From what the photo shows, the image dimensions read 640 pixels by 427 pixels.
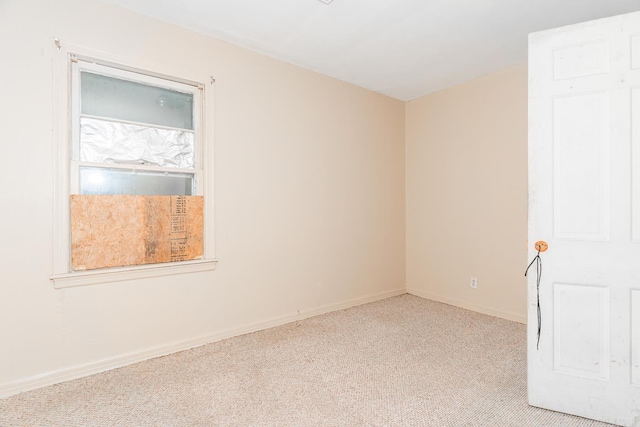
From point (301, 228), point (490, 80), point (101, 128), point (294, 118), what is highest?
point (490, 80)

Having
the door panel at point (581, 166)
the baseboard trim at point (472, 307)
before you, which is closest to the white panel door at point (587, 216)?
the door panel at point (581, 166)

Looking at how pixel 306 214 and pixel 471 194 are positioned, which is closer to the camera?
pixel 306 214

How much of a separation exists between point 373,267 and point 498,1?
2.85 meters

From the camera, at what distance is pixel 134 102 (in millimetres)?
2602

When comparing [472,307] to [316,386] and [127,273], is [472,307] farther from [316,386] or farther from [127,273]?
[127,273]

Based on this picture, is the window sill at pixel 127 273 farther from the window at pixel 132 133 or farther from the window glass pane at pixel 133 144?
the window glass pane at pixel 133 144

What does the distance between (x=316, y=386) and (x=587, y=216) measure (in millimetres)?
1834

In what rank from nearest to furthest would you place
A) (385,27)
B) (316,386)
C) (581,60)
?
1. (581,60)
2. (316,386)
3. (385,27)

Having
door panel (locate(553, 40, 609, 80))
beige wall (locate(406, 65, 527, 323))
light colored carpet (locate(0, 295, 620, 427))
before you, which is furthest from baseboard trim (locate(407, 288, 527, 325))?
door panel (locate(553, 40, 609, 80))

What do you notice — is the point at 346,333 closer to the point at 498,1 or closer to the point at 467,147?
the point at 467,147

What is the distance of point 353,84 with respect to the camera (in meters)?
3.97

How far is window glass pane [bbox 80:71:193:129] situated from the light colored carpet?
1821 mm

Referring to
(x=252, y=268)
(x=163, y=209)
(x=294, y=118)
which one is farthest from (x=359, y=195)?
(x=163, y=209)

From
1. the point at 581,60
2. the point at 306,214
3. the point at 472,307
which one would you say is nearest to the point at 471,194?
the point at 472,307
